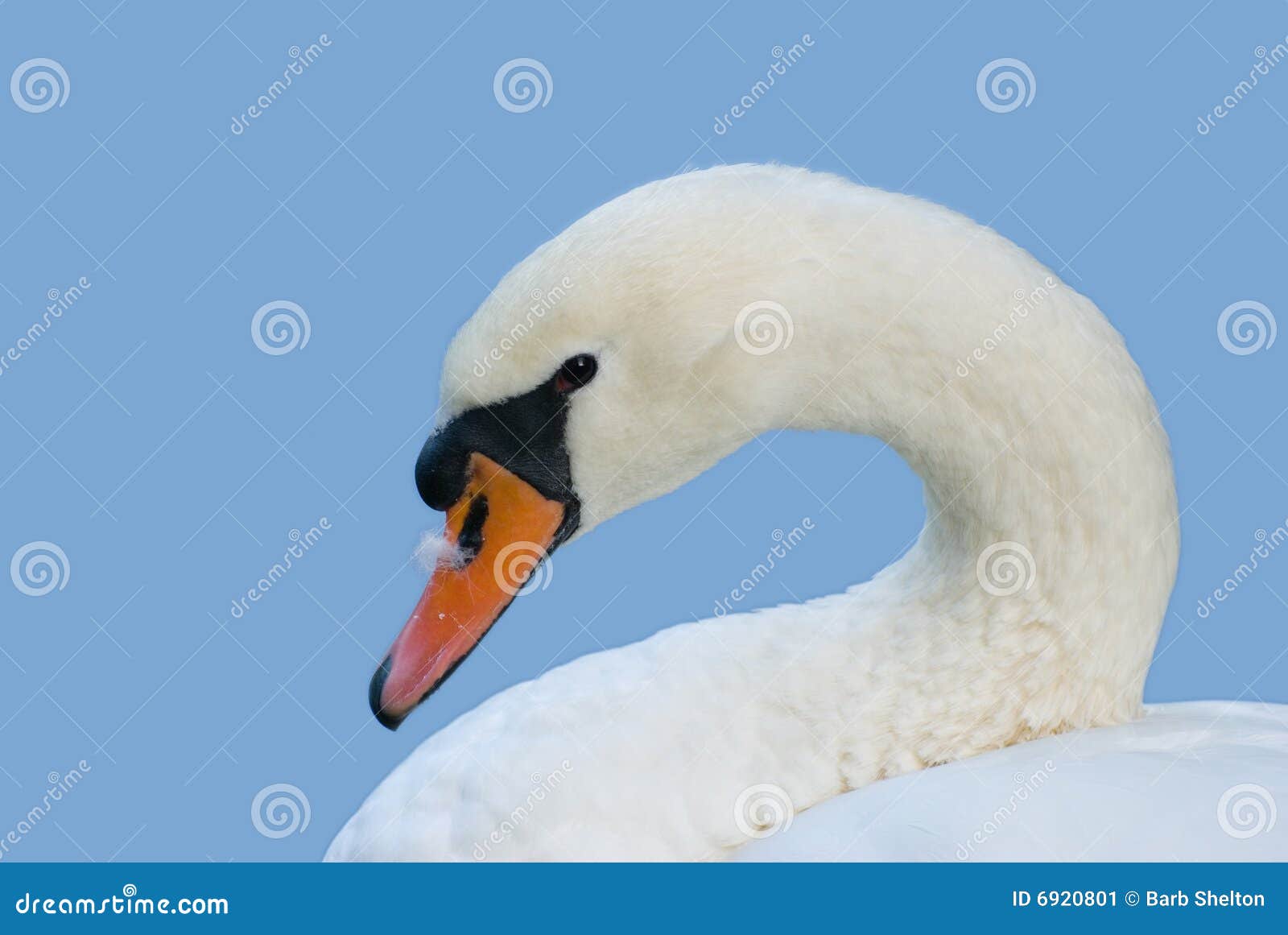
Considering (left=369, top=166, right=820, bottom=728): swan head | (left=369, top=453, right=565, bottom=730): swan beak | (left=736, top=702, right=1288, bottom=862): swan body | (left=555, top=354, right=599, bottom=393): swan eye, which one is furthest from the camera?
(left=369, top=453, right=565, bottom=730): swan beak

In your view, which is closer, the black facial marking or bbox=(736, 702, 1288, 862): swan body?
bbox=(736, 702, 1288, 862): swan body

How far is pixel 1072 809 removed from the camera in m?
3.23

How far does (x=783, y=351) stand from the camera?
3396 mm

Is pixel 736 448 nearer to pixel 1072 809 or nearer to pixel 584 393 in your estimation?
pixel 584 393

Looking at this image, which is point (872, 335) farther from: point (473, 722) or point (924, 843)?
point (473, 722)

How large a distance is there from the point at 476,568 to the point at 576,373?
0.49 metres

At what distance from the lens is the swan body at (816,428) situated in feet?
10.9

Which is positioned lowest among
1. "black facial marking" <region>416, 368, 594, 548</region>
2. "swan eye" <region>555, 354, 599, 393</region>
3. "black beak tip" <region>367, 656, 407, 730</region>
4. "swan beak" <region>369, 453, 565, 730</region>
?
"black beak tip" <region>367, 656, 407, 730</region>

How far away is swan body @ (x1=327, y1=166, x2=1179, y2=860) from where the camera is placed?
10.9 feet

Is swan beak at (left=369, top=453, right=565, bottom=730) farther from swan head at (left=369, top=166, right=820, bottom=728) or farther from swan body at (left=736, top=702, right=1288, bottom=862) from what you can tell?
swan body at (left=736, top=702, right=1288, bottom=862)

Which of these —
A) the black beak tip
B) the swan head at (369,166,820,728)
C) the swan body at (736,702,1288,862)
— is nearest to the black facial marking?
the swan head at (369,166,820,728)

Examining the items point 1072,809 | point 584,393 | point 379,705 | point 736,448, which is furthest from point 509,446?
point 1072,809

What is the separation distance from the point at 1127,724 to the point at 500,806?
1.40 m

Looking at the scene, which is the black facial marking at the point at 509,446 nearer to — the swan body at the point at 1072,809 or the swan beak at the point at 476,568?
the swan beak at the point at 476,568
